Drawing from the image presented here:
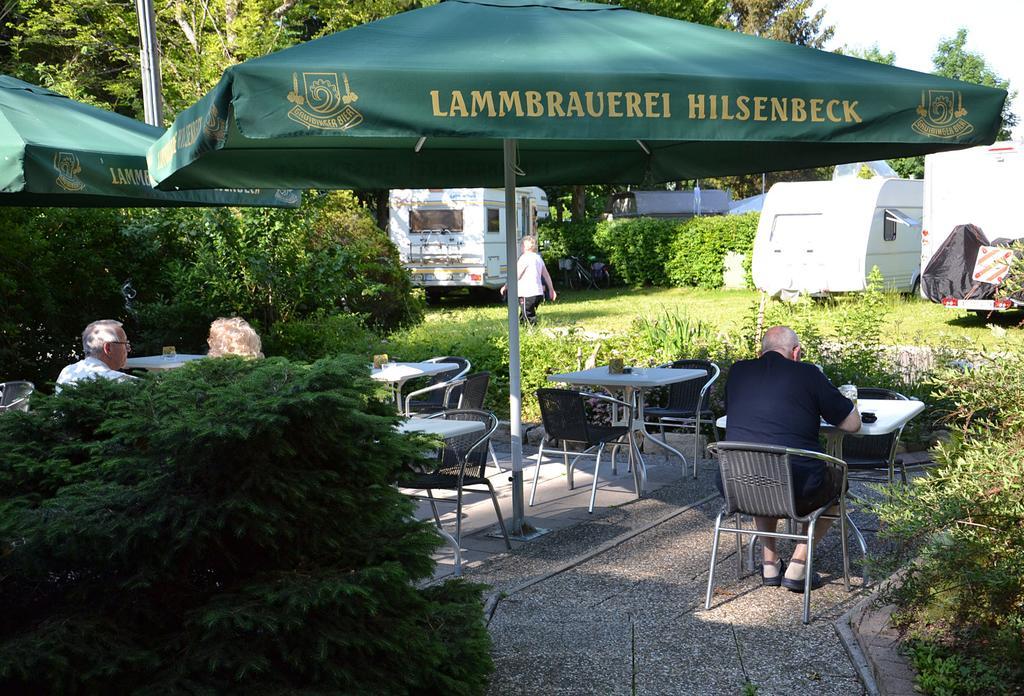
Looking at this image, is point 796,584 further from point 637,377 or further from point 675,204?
point 675,204

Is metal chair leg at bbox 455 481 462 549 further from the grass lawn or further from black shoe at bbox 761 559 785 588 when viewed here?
the grass lawn

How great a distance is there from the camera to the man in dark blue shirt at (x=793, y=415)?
4.68 metres

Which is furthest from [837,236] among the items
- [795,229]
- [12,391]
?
[12,391]

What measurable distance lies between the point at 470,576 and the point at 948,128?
3060 mm

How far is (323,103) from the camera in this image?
11.9ft

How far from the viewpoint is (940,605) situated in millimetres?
3734

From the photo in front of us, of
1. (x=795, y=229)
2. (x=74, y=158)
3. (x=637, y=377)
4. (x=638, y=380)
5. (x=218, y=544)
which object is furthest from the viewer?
(x=795, y=229)

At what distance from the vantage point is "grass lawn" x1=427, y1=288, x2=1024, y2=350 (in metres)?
13.9

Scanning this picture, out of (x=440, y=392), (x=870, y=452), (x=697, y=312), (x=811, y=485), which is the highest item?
(x=811, y=485)

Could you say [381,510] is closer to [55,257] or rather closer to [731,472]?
[731,472]

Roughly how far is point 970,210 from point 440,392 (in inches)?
427

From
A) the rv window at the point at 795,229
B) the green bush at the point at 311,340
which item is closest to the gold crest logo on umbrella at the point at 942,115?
the green bush at the point at 311,340

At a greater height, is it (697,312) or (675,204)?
(675,204)

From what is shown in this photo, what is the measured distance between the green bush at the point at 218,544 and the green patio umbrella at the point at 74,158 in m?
2.83
